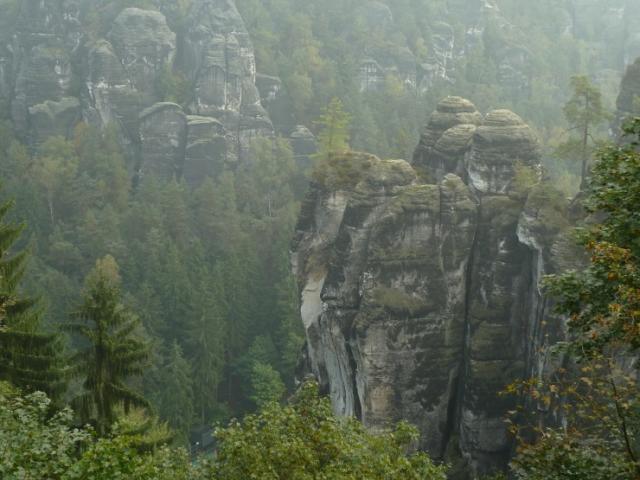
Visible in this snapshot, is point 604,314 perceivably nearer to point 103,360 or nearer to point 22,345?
point 103,360

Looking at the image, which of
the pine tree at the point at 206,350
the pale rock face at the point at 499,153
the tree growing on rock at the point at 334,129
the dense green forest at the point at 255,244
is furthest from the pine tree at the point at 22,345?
the tree growing on rock at the point at 334,129

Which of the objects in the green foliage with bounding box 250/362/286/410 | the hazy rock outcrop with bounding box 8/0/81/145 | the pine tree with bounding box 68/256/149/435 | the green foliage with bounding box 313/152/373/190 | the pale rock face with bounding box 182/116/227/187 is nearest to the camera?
the pine tree with bounding box 68/256/149/435

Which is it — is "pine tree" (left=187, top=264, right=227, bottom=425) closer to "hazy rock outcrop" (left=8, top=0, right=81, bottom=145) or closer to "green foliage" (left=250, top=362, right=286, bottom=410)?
"green foliage" (left=250, top=362, right=286, bottom=410)

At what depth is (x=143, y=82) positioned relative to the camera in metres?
89.6

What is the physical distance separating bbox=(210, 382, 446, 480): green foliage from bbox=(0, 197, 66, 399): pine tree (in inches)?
325

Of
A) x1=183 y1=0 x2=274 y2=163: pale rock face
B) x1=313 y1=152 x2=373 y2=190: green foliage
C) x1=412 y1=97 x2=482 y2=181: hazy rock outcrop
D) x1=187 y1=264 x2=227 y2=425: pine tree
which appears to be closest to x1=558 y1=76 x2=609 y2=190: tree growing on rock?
x1=412 y1=97 x2=482 y2=181: hazy rock outcrop

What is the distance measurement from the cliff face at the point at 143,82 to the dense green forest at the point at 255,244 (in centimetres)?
54

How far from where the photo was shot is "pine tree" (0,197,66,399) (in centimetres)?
1936

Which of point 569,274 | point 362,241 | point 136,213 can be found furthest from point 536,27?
point 569,274

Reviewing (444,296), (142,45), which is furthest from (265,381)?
(142,45)

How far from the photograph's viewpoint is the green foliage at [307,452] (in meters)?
12.9

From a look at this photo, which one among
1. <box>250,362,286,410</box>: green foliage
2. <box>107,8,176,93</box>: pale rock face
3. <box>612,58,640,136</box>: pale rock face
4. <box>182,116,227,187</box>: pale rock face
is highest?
<box>107,8,176,93</box>: pale rock face

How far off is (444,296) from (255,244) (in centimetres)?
4270

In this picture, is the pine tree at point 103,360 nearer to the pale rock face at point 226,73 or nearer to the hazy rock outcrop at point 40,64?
the pale rock face at point 226,73
